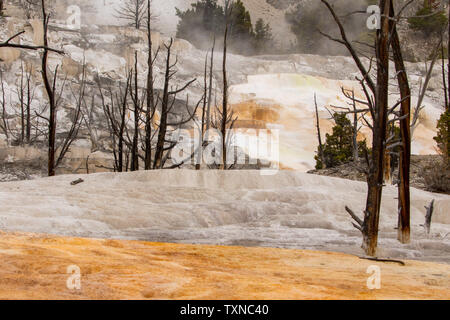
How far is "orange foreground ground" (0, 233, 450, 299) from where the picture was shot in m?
2.01

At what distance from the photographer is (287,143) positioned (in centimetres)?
1956

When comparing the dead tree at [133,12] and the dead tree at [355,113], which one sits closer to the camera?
the dead tree at [355,113]

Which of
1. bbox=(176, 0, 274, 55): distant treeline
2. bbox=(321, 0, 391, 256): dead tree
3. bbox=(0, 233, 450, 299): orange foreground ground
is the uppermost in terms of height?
bbox=(176, 0, 274, 55): distant treeline

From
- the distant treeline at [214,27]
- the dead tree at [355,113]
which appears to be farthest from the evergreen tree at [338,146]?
the distant treeline at [214,27]

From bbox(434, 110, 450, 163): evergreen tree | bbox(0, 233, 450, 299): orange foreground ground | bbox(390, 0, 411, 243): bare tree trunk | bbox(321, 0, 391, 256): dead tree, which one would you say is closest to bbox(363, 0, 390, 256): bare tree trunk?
bbox(321, 0, 391, 256): dead tree

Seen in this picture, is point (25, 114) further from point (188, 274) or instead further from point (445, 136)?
point (188, 274)

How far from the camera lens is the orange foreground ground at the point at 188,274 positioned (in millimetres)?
2010

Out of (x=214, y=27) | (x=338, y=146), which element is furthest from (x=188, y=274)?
(x=214, y=27)

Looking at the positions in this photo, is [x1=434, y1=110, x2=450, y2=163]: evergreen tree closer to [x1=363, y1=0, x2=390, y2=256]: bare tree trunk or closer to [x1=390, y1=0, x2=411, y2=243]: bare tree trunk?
[x1=390, y1=0, x2=411, y2=243]: bare tree trunk

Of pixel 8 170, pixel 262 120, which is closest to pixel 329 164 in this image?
pixel 262 120

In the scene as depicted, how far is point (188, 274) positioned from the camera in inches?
96.0

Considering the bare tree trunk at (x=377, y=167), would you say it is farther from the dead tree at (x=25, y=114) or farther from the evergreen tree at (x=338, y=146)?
the evergreen tree at (x=338, y=146)
